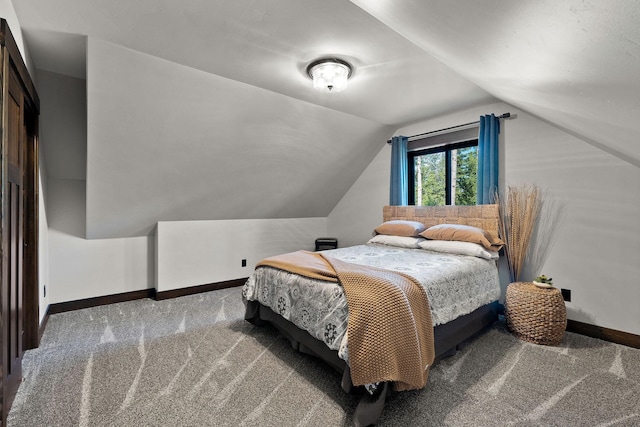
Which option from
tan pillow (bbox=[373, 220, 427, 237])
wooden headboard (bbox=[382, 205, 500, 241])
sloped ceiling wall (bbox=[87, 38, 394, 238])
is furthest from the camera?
tan pillow (bbox=[373, 220, 427, 237])

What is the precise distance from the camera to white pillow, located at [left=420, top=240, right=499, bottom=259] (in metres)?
2.67

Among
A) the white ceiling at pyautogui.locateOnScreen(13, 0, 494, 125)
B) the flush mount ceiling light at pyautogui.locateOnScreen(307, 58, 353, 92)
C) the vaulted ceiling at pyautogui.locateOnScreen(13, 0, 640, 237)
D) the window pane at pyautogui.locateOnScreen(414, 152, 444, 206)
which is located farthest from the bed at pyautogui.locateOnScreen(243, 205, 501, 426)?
the white ceiling at pyautogui.locateOnScreen(13, 0, 494, 125)

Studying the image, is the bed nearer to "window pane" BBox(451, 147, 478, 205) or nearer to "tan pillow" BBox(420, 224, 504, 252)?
"tan pillow" BBox(420, 224, 504, 252)

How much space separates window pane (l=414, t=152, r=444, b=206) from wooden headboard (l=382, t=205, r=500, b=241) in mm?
256

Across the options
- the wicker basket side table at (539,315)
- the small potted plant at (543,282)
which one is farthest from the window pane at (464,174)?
the wicker basket side table at (539,315)

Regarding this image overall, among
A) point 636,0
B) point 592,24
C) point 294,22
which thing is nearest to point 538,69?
point 592,24

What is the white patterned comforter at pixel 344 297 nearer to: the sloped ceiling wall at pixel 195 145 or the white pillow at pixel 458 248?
the white pillow at pixel 458 248

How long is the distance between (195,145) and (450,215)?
9.60 ft

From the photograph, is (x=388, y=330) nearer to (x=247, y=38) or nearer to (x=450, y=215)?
(x=247, y=38)

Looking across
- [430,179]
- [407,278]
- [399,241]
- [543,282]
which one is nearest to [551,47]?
[407,278]

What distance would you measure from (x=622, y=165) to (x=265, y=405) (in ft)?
10.8

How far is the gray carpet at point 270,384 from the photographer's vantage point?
1552 mm

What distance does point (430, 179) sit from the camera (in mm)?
3895

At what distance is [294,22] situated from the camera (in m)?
1.79
